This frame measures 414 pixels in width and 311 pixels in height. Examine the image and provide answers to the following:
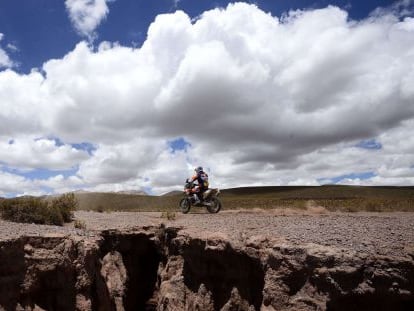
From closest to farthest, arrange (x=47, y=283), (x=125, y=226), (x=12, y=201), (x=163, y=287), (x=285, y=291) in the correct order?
(x=285, y=291)
(x=47, y=283)
(x=163, y=287)
(x=125, y=226)
(x=12, y=201)

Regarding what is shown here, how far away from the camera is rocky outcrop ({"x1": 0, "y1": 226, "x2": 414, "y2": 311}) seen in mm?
8672

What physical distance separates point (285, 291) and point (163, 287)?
4.81 metres

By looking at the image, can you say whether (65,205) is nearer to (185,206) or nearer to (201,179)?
(185,206)

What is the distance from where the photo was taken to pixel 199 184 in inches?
821

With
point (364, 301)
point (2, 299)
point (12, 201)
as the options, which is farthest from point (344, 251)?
point (12, 201)

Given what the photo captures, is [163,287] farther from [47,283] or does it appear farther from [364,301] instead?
[364,301]

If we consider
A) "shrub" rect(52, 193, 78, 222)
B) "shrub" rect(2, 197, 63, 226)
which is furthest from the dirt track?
"shrub" rect(52, 193, 78, 222)

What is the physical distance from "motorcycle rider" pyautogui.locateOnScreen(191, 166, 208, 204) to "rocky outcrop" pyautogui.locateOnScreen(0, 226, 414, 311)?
5965 millimetres

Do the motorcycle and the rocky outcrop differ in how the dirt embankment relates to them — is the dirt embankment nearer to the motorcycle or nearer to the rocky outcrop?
the rocky outcrop

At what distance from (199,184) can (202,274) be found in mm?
9175

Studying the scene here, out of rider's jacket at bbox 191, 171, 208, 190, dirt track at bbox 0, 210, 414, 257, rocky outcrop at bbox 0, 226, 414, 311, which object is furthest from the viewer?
rider's jacket at bbox 191, 171, 208, 190

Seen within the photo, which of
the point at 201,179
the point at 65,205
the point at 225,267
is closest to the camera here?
the point at 225,267

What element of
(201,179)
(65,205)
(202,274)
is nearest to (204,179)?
(201,179)

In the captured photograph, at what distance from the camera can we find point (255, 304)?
1034 cm
